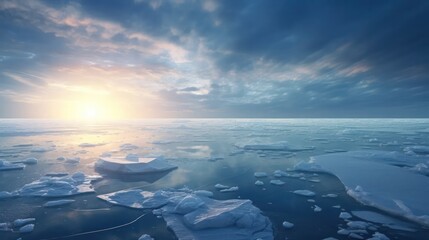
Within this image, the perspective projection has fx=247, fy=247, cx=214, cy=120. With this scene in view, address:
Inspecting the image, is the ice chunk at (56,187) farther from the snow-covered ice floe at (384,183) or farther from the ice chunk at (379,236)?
the snow-covered ice floe at (384,183)

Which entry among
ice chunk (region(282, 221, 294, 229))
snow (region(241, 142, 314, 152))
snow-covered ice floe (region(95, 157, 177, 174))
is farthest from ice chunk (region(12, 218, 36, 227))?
snow (region(241, 142, 314, 152))

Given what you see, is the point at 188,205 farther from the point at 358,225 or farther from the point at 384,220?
the point at 384,220

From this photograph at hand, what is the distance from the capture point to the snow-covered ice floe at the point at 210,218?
25.4 feet

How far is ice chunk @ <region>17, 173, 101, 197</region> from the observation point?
11617mm

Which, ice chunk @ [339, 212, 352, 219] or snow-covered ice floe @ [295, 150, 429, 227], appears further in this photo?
snow-covered ice floe @ [295, 150, 429, 227]

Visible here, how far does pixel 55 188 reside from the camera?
12281 millimetres

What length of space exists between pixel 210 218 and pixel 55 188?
8.80 m

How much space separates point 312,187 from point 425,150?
19230 millimetres

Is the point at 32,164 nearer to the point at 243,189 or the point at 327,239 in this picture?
the point at 243,189

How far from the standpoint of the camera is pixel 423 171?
14.9 metres

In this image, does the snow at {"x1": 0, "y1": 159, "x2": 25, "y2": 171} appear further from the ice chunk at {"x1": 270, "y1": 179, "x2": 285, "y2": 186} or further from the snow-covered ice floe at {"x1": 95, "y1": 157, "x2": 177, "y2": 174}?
the ice chunk at {"x1": 270, "y1": 179, "x2": 285, "y2": 186}

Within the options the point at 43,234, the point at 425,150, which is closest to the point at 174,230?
the point at 43,234

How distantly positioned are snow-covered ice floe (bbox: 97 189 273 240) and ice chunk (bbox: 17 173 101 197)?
3073 millimetres

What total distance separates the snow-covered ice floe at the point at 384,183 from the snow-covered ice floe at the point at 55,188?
43.0 ft
